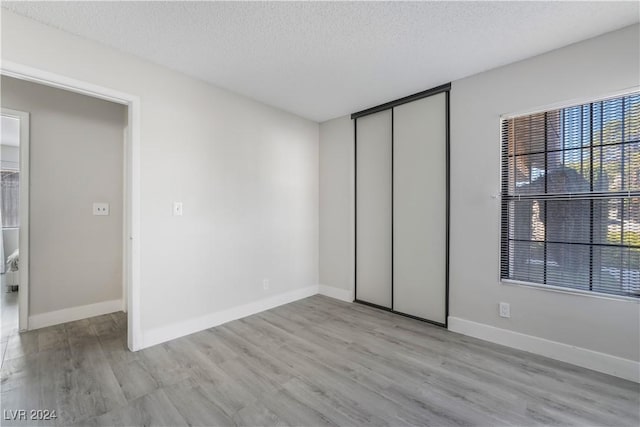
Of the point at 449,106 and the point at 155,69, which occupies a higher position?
the point at 155,69

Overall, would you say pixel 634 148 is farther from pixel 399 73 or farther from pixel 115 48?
pixel 115 48

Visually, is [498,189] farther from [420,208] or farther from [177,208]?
[177,208]

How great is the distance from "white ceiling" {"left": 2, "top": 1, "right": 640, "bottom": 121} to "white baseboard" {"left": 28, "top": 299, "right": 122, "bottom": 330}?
2745 millimetres

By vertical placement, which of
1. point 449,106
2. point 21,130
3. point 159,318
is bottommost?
point 159,318

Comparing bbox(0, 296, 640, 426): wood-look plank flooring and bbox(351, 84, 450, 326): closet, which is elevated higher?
bbox(351, 84, 450, 326): closet

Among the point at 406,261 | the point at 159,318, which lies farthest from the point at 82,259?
the point at 406,261

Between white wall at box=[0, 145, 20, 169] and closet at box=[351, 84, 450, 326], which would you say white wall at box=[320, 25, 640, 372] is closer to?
closet at box=[351, 84, 450, 326]

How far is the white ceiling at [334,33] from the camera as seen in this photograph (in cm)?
183

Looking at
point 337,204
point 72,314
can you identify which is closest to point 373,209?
point 337,204

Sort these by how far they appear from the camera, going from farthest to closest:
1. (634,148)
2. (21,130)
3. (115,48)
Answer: (21,130)
(115,48)
(634,148)

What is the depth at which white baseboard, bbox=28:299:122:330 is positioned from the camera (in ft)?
9.30

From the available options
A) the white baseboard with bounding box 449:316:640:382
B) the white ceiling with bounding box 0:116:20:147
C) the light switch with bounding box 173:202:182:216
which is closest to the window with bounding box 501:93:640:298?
the white baseboard with bounding box 449:316:640:382

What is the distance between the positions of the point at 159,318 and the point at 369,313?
2.26 metres

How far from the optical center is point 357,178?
3.83m
